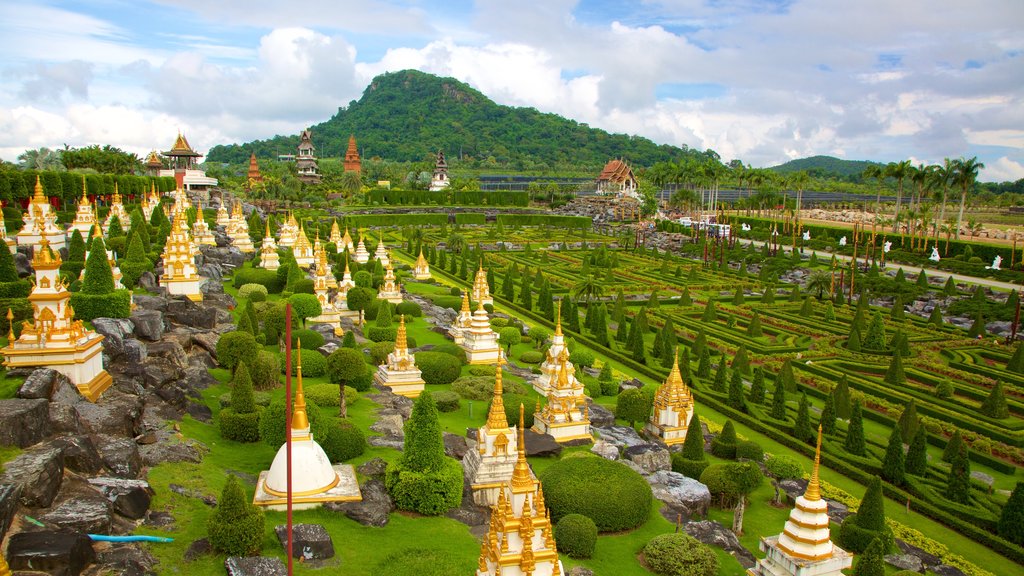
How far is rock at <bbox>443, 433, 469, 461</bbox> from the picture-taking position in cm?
2573

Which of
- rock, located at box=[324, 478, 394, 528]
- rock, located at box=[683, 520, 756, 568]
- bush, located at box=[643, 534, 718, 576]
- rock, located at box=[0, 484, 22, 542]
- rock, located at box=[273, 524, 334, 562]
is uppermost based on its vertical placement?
rock, located at box=[0, 484, 22, 542]

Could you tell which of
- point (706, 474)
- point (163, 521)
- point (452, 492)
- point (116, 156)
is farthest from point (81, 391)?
point (116, 156)

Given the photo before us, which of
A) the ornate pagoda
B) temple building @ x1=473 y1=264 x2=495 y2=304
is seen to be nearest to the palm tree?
temple building @ x1=473 y1=264 x2=495 y2=304

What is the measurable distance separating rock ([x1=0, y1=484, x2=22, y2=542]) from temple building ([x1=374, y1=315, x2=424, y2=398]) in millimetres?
19202

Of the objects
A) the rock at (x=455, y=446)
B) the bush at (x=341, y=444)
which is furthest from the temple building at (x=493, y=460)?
the bush at (x=341, y=444)

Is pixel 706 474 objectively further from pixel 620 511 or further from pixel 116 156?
pixel 116 156

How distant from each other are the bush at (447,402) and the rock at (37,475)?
16.2m

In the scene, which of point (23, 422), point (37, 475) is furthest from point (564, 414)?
point (37, 475)

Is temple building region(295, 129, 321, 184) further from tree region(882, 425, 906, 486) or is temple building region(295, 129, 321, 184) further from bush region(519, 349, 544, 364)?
tree region(882, 425, 906, 486)

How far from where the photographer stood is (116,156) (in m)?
82.9

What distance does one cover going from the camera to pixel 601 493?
22.5 metres

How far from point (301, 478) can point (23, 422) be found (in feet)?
22.6

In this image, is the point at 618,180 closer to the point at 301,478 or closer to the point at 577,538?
the point at 577,538

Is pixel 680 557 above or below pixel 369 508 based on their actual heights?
below
